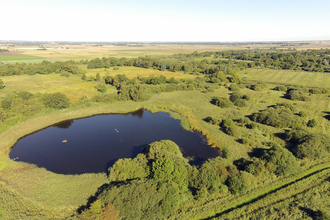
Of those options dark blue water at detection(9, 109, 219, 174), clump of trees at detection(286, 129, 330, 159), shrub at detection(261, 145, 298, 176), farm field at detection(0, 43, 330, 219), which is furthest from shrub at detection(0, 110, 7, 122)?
clump of trees at detection(286, 129, 330, 159)

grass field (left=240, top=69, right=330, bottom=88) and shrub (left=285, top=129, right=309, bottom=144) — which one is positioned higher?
grass field (left=240, top=69, right=330, bottom=88)

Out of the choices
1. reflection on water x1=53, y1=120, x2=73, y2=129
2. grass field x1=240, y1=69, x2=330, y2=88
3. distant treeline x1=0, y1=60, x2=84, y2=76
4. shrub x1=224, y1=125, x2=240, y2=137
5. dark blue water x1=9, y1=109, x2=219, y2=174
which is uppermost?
distant treeline x1=0, y1=60, x2=84, y2=76

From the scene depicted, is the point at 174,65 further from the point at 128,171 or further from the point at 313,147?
the point at 128,171

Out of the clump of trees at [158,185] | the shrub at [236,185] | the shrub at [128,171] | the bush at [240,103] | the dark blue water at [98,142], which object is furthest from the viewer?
the bush at [240,103]

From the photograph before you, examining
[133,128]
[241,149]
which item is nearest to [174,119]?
[133,128]

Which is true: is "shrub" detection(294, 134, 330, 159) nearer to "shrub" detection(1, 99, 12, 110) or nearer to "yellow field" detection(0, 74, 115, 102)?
"yellow field" detection(0, 74, 115, 102)

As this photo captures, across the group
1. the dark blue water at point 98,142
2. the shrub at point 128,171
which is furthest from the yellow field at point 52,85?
the shrub at point 128,171

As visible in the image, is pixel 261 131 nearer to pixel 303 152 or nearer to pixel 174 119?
pixel 303 152

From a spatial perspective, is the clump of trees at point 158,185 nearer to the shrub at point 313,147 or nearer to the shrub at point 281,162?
the shrub at point 281,162
